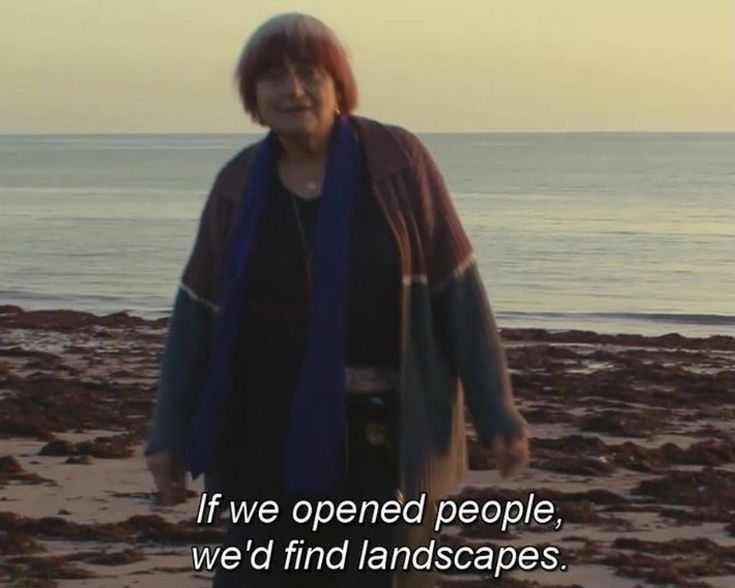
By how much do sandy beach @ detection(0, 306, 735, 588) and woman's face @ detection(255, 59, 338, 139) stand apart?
3653mm

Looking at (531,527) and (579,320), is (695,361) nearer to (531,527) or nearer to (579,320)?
(579,320)

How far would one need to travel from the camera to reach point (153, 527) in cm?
845

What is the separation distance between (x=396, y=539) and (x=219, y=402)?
0.52m

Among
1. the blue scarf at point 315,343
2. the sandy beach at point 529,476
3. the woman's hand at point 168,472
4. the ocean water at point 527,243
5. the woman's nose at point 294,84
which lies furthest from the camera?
the ocean water at point 527,243

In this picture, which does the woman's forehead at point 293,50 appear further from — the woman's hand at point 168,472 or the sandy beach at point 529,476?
the sandy beach at point 529,476

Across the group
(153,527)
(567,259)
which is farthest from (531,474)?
(567,259)


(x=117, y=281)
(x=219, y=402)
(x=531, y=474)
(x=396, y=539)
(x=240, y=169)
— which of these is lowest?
(x=117, y=281)

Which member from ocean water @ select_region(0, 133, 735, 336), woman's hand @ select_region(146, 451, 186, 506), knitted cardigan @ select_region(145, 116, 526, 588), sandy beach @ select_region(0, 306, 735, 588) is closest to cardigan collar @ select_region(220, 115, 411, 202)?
knitted cardigan @ select_region(145, 116, 526, 588)

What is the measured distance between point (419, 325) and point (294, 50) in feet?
2.31

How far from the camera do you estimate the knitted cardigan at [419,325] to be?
12.7 ft

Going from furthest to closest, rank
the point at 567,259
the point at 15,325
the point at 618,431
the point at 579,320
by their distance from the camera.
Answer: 1. the point at 567,259
2. the point at 579,320
3. the point at 15,325
4. the point at 618,431

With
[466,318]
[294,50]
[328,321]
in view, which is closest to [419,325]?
[466,318]

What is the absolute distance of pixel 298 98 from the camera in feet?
12.9

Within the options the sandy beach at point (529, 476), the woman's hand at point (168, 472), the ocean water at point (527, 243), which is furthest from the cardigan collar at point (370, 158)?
the ocean water at point (527, 243)
